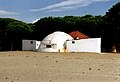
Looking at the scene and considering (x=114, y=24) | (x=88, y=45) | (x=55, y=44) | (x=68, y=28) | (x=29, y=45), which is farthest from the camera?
(x=68, y=28)

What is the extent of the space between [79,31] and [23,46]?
15.8 m

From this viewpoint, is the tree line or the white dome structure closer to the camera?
the white dome structure

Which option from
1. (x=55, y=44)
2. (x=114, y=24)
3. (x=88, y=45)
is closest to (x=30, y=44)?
(x=55, y=44)

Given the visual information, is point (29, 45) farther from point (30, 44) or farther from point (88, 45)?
point (88, 45)

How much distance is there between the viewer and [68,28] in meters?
97.4

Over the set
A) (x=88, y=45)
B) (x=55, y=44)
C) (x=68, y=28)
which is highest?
(x=68, y=28)

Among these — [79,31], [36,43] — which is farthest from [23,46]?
[79,31]

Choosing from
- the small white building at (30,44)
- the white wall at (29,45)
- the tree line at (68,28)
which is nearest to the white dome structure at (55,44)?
the small white building at (30,44)

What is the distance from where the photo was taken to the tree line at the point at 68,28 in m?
85.2

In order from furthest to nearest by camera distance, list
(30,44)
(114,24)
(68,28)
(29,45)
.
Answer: (68,28), (29,45), (30,44), (114,24)

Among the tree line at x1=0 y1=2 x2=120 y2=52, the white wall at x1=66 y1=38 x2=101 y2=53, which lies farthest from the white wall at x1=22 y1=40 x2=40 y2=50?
the white wall at x1=66 y1=38 x2=101 y2=53

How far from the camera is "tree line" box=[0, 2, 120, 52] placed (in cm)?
8525

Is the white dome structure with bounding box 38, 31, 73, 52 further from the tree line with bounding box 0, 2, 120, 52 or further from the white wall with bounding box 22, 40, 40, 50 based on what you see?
the tree line with bounding box 0, 2, 120, 52

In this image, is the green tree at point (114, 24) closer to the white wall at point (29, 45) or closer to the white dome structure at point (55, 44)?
the white dome structure at point (55, 44)
